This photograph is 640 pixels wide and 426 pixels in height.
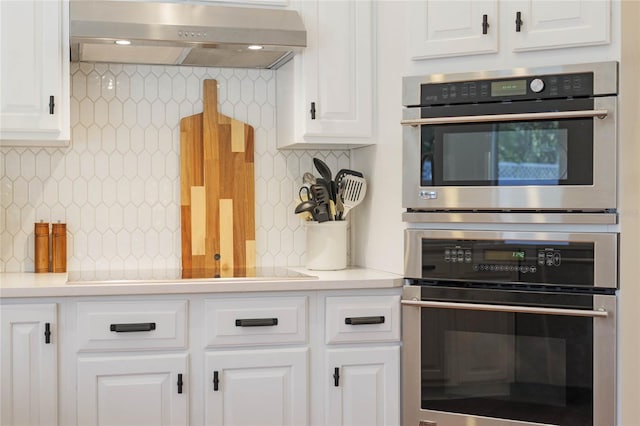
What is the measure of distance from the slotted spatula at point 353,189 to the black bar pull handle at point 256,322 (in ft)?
2.24

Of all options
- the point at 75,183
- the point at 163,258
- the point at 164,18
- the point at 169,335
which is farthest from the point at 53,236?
the point at 164,18

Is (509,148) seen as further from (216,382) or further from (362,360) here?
(216,382)

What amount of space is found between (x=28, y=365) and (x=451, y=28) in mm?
1812

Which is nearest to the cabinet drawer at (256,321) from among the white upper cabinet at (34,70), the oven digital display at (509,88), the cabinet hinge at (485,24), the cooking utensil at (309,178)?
the cooking utensil at (309,178)

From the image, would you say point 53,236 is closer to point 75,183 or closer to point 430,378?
point 75,183

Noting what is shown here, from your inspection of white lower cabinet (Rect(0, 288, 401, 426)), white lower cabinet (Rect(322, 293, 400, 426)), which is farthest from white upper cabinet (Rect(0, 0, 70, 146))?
white lower cabinet (Rect(322, 293, 400, 426))

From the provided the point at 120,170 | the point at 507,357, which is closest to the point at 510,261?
the point at 507,357

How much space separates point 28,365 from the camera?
262cm

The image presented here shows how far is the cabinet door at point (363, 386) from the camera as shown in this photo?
287 cm

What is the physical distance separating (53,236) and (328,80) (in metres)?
1.22

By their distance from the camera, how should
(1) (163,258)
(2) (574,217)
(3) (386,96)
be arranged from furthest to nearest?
(1) (163,258) → (3) (386,96) → (2) (574,217)

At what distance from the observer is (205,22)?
2879 millimetres


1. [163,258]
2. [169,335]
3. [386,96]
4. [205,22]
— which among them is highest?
[205,22]

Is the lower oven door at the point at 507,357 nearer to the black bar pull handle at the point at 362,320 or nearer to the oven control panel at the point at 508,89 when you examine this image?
the black bar pull handle at the point at 362,320
